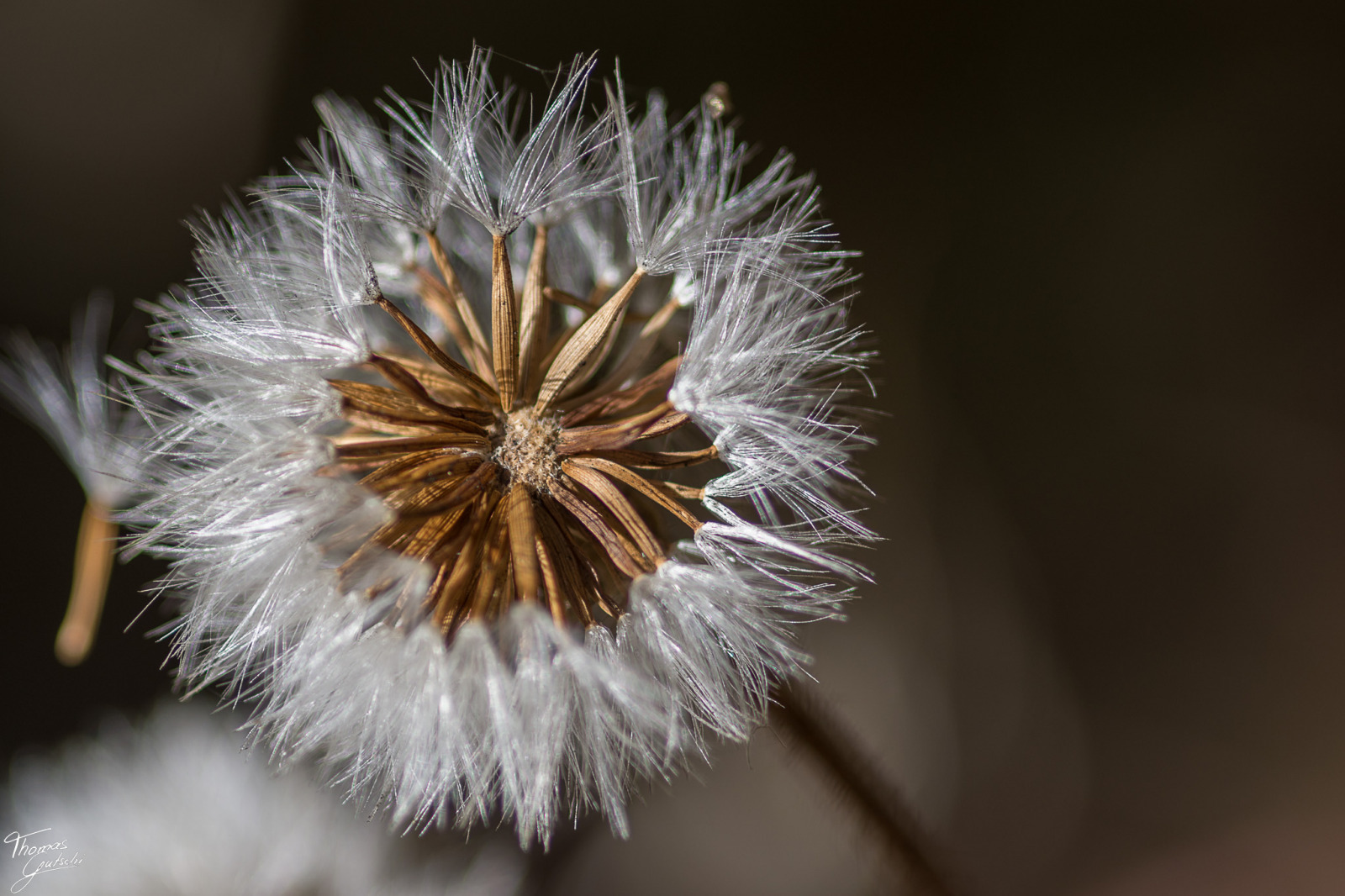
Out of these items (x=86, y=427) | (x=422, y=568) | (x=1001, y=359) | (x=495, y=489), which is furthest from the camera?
(x=1001, y=359)

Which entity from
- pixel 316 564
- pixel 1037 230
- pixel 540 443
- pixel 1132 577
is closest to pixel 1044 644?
pixel 1132 577

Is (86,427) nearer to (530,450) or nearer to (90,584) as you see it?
(90,584)

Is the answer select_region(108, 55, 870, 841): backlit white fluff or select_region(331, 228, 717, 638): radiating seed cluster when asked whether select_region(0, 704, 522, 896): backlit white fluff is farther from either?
select_region(331, 228, 717, 638): radiating seed cluster

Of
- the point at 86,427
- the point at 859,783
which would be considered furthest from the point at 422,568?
the point at 86,427

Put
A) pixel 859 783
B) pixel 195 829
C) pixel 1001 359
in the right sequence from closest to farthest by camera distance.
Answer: pixel 859 783
pixel 195 829
pixel 1001 359

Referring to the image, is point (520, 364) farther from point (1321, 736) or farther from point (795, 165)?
point (1321, 736)
